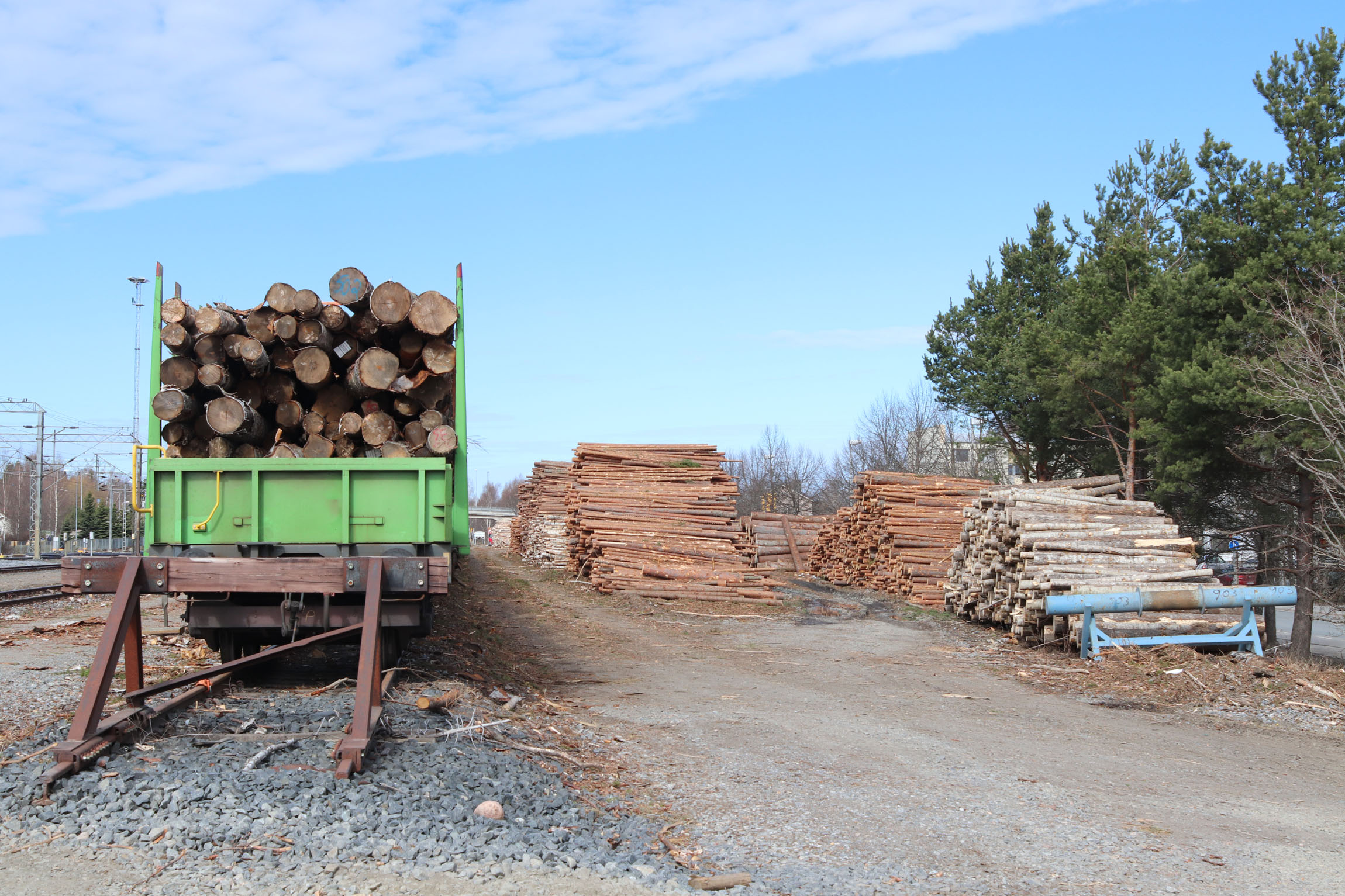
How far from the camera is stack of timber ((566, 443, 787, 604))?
20453 mm

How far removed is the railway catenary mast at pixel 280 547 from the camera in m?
6.82

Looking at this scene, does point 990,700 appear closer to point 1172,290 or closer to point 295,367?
point 295,367

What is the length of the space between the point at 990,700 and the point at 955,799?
4.33 metres

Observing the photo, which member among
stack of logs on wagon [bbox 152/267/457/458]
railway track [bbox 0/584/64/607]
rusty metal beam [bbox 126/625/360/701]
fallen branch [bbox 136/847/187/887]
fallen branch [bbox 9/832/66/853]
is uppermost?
stack of logs on wagon [bbox 152/267/457/458]

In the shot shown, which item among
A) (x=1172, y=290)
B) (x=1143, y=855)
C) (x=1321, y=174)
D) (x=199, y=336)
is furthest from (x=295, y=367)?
(x=1321, y=174)

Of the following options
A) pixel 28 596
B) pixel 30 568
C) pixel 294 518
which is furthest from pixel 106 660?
pixel 30 568

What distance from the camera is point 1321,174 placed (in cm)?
1788

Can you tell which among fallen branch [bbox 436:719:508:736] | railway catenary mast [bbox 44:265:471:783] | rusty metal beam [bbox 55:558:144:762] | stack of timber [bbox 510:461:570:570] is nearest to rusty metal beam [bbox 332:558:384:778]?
railway catenary mast [bbox 44:265:471:783]

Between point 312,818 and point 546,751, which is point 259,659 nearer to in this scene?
point 546,751

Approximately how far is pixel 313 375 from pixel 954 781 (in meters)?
5.91

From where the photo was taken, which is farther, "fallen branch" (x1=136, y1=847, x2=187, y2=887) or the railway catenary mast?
the railway catenary mast

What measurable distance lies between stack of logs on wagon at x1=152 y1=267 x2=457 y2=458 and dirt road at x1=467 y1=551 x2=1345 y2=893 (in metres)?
3.18

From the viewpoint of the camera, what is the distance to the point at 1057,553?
14.3 m

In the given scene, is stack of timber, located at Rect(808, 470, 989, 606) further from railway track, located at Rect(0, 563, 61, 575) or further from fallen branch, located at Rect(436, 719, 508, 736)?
railway track, located at Rect(0, 563, 61, 575)
